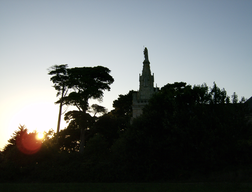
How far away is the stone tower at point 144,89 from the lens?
39781mm

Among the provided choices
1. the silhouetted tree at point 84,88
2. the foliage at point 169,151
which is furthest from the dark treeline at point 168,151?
the silhouetted tree at point 84,88

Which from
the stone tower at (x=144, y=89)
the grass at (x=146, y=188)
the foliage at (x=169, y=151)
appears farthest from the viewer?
the stone tower at (x=144, y=89)

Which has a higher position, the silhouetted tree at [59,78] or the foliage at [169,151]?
the silhouetted tree at [59,78]

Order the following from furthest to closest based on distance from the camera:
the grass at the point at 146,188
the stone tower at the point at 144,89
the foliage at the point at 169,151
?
the stone tower at the point at 144,89 → the foliage at the point at 169,151 → the grass at the point at 146,188

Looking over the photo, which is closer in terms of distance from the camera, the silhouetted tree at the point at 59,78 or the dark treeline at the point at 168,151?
the dark treeline at the point at 168,151

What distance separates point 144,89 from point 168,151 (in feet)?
75.7

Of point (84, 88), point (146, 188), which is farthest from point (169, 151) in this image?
point (84, 88)

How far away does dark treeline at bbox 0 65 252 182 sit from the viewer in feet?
63.4

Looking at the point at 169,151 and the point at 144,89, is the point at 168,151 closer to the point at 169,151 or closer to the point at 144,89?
the point at 169,151

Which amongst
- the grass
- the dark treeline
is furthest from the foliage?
the grass

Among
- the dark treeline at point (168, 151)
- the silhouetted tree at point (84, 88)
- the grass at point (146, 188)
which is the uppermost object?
the silhouetted tree at point (84, 88)

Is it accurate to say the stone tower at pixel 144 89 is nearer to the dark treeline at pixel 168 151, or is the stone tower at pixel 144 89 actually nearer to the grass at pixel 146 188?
the dark treeline at pixel 168 151

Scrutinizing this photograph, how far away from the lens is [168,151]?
1989cm

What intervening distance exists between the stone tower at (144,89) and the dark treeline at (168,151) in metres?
15.9
